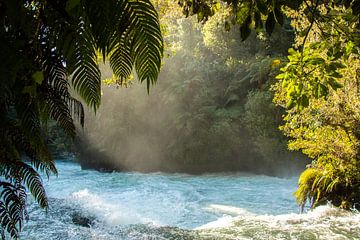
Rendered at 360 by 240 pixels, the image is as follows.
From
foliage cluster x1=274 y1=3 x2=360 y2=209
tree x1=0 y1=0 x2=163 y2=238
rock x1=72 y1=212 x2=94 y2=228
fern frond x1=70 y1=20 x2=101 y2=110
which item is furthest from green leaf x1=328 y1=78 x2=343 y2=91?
rock x1=72 y1=212 x2=94 y2=228

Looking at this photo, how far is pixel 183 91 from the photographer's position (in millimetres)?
17578

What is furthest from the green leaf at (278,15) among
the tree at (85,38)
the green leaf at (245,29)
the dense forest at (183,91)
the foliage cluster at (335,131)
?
the foliage cluster at (335,131)

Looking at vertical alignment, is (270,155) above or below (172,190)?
above

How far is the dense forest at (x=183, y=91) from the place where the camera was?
50.3 inches

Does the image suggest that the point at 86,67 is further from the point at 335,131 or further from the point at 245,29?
the point at 335,131

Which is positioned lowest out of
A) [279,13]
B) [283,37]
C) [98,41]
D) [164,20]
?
[98,41]

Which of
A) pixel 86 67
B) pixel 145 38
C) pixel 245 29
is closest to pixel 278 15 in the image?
pixel 245 29

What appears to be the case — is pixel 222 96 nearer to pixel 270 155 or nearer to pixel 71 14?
pixel 270 155

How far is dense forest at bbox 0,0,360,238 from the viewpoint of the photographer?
1276 millimetres

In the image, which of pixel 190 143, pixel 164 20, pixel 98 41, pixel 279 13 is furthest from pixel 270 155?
pixel 98 41

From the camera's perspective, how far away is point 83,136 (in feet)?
66.5

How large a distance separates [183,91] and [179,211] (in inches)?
355

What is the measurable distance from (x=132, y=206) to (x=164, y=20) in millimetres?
5997

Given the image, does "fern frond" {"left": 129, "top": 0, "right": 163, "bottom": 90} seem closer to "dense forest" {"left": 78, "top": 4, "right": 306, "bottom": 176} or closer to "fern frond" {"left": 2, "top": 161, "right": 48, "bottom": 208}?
"fern frond" {"left": 2, "top": 161, "right": 48, "bottom": 208}
